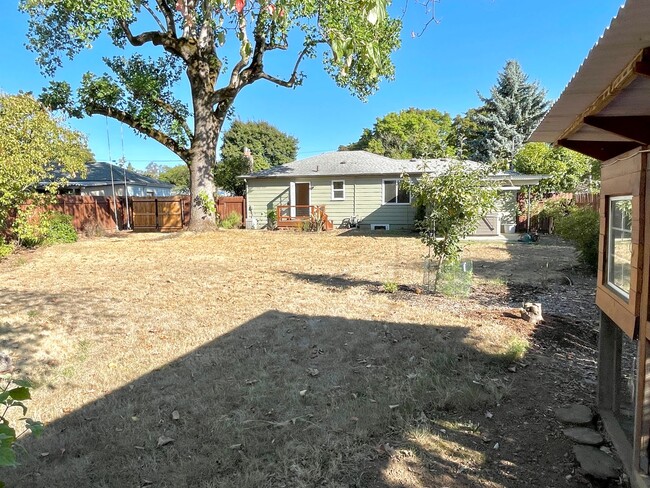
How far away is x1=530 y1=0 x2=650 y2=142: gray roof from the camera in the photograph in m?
1.32

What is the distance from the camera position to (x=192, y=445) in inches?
109

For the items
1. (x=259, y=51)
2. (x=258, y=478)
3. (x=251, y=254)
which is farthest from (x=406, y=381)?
(x=259, y=51)

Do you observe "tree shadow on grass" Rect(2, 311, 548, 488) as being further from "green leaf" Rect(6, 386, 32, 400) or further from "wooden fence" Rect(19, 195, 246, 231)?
"wooden fence" Rect(19, 195, 246, 231)

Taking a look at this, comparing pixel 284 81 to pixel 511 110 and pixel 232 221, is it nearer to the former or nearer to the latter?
pixel 232 221

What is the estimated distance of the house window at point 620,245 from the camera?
2518 millimetres

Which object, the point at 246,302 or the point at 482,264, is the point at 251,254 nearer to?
the point at 246,302

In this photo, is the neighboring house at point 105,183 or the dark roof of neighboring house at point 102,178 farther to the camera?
the dark roof of neighboring house at point 102,178

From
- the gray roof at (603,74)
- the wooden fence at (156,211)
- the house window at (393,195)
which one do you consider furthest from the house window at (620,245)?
the wooden fence at (156,211)

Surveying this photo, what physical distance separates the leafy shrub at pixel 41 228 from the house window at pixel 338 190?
10738mm

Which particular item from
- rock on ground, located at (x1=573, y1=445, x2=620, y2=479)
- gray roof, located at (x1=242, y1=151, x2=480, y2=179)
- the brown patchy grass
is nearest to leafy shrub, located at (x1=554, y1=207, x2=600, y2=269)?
the brown patchy grass

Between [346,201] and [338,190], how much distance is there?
651 mm

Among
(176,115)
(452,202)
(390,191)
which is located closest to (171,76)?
(176,115)

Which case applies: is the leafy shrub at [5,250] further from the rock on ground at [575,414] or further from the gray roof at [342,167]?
the rock on ground at [575,414]

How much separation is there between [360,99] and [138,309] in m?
13.2
